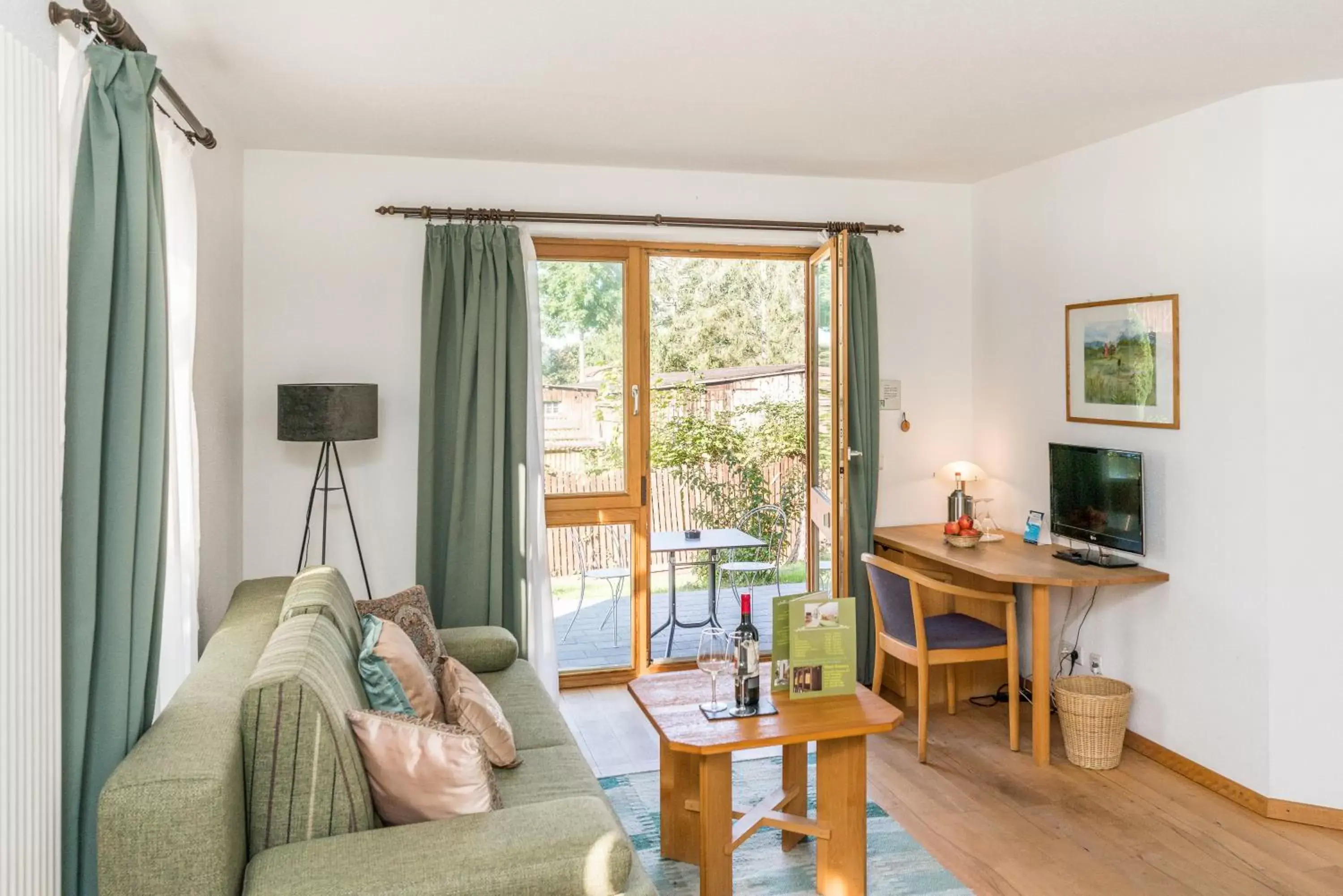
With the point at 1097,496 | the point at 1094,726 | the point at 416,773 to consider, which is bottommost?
the point at 1094,726

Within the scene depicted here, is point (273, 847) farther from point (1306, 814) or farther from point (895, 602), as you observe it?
point (1306, 814)

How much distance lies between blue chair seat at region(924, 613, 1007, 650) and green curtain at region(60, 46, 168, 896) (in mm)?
2963

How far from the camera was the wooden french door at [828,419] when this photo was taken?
4.53m

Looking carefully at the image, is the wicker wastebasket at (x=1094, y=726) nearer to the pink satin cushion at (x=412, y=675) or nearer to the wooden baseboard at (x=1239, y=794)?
the wooden baseboard at (x=1239, y=794)

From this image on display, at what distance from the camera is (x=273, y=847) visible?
1.96 metres

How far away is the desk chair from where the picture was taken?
13.2 ft

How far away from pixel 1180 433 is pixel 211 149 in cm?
380

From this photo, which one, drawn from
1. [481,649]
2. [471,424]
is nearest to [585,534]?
[471,424]

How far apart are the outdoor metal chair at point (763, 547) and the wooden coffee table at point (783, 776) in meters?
3.50

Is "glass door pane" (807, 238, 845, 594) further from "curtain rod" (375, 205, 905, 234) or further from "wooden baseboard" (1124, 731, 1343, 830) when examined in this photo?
"wooden baseboard" (1124, 731, 1343, 830)

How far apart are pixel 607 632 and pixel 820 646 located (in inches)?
103

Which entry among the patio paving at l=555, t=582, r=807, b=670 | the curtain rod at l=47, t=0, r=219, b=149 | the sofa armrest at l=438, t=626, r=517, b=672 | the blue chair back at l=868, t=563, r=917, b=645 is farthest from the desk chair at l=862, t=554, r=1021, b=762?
the curtain rod at l=47, t=0, r=219, b=149

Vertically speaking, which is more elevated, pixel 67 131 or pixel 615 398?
pixel 67 131

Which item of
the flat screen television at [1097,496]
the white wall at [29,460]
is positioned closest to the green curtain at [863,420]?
the flat screen television at [1097,496]
